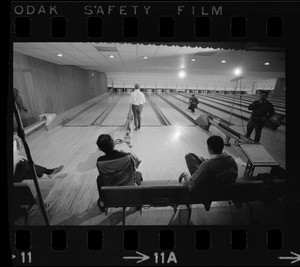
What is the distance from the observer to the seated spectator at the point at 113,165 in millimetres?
1875

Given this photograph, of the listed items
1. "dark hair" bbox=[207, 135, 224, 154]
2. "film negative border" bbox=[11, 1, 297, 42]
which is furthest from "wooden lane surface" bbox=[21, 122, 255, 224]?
"film negative border" bbox=[11, 1, 297, 42]

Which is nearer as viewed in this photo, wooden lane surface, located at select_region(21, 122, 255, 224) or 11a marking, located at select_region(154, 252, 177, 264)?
11a marking, located at select_region(154, 252, 177, 264)

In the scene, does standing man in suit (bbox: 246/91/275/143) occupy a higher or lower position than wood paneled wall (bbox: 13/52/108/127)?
lower

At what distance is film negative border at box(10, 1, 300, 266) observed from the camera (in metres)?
1.81

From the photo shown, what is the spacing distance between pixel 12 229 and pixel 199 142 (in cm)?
303

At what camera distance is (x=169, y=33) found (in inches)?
73.6

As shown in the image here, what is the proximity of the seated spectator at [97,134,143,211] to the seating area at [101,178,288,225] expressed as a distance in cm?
15

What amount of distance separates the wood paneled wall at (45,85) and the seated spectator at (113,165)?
3080mm

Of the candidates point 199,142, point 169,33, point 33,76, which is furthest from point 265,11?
point 33,76

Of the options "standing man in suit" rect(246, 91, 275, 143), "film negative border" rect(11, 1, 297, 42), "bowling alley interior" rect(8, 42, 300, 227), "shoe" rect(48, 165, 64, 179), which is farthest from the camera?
"standing man in suit" rect(246, 91, 275, 143)

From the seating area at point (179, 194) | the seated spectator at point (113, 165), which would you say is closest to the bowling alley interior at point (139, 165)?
the seating area at point (179, 194)

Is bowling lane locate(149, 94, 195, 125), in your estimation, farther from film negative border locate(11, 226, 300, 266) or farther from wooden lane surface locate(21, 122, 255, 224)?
film negative border locate(11, 226, 300, 266)

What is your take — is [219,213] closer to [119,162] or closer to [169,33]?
[119,162]

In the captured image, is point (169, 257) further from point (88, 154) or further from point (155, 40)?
point (88, 154)
